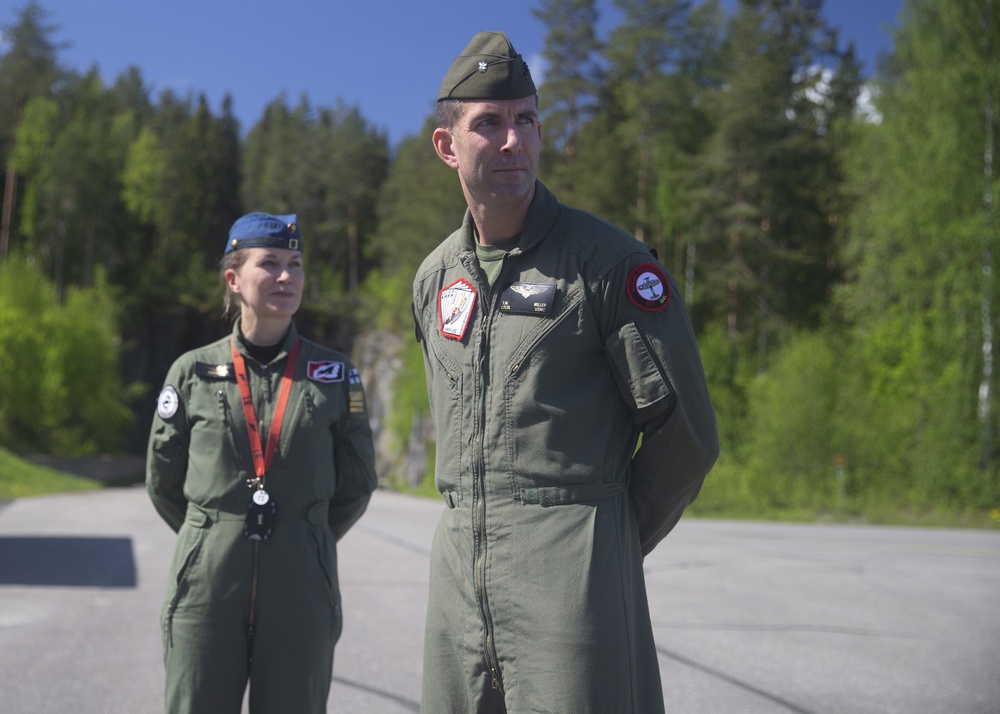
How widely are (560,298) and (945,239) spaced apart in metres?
26.9

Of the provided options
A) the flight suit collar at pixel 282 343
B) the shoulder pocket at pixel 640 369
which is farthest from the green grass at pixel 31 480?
the shoulder pocket at pixel 640 369

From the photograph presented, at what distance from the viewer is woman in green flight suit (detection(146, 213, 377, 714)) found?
129 inches

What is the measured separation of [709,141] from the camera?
37.3 metres

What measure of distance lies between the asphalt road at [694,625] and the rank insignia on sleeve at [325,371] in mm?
2580

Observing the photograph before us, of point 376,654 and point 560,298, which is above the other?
point 560,298

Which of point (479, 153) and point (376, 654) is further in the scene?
point (376, 654)

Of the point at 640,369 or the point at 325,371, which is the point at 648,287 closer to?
the point at 640,369

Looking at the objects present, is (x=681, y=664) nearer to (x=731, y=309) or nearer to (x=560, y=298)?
(x=560, y=298)

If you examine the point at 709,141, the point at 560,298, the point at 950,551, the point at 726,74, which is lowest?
the point at 950,551

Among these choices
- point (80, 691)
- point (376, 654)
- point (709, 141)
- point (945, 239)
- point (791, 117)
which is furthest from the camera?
point (791, 117)

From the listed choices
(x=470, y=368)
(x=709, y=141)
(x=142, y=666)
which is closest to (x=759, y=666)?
(x=142, y=666)

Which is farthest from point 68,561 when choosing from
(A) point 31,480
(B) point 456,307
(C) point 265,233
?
(A) point 31,480

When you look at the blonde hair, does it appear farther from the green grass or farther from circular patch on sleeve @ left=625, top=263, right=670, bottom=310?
the green grass

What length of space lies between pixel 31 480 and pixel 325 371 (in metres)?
28.9
